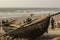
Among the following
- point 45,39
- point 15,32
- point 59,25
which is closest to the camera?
point 15,32

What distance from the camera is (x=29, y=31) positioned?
553 inches

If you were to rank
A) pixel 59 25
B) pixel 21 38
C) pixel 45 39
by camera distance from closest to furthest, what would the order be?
pixel 21 38, pixel 45 39, pixel 59 25

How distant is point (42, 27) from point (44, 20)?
1.51 ft

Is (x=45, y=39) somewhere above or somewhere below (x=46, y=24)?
below

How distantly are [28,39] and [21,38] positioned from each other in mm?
526

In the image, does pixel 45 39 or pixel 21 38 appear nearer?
pixel 21 38

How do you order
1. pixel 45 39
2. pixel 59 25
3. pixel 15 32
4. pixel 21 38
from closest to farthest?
pixel 15 32, pixel 21 38, pixel 45 39, pixel 59 25

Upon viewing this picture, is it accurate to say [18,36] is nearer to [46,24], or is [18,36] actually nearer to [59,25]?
[46,24]

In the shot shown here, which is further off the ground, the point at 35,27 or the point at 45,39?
the point at 35,27

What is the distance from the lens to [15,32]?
13.3 metres

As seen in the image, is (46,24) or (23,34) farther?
(46,24)

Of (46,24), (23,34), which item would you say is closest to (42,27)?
(46,24)

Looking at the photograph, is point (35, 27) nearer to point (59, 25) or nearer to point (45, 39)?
point (45, 39)

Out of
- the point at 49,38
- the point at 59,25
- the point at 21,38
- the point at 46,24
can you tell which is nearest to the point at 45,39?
the point at 49,38
